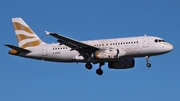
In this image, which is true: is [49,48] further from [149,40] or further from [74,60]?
[149,40]

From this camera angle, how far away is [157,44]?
59125 millimetres

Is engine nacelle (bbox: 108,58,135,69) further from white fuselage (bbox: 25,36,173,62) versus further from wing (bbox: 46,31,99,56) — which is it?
wing (bbox: 46,31,99,56)

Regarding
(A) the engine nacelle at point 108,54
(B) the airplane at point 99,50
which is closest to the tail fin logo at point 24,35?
(B) the airplane at point 99,50

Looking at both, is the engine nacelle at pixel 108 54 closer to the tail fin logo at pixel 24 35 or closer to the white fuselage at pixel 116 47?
the white fuselage at pixel 116 47

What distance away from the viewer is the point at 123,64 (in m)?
63.6

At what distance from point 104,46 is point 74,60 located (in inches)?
173

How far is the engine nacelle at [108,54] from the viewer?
5819 cm

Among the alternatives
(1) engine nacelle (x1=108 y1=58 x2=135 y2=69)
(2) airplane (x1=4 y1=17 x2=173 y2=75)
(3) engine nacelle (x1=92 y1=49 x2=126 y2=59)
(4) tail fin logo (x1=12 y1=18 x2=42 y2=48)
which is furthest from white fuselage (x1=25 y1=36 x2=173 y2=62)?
(1) engine nacelle (x1=108 y1=58 x2=135 y2=69)

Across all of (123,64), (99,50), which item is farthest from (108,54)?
(123,64)

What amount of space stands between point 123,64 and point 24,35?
15040 millimetres

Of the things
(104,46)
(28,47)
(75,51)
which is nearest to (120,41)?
(104,46)

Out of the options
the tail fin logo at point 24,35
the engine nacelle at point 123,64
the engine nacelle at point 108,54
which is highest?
the tail fin logo at point 24,35

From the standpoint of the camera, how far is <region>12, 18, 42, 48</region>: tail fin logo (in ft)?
215

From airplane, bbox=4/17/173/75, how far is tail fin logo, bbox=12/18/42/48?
7.5 inches
